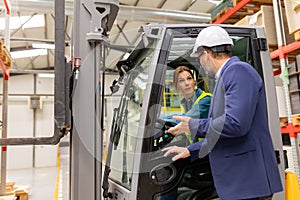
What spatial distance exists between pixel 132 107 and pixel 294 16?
291cm

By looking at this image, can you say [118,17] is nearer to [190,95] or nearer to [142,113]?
[190,95]

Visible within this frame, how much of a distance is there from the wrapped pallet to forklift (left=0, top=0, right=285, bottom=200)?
1.74m

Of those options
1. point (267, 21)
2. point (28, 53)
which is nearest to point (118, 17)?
point (267, 21)

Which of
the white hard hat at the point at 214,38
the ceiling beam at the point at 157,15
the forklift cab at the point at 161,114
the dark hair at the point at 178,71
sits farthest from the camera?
the ceiling beam at the point at 157,15

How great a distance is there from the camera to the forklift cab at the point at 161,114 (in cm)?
217

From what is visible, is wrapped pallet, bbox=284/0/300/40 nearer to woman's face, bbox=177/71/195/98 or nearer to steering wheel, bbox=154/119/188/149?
woman's face, bbox=177/71/195/98

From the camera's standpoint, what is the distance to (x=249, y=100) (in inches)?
72.2

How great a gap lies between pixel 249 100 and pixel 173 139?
79 centimetres

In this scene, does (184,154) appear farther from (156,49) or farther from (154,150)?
(156,49)

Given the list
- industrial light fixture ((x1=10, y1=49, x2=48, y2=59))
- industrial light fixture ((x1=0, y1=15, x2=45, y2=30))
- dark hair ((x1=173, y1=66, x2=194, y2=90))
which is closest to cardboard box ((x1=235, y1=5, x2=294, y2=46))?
dark hair ((x1=173, y1=66, x2=194, y2=90))

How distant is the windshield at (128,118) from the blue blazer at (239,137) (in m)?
0.69

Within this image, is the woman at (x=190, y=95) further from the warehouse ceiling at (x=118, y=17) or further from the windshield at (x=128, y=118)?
the warehouse ceiling at (x=118, y=17)

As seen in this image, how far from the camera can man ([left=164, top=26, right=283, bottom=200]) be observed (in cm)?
184

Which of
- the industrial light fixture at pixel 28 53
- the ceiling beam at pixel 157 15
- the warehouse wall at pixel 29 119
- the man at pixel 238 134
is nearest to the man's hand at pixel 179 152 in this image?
the man at pixel 238 134
